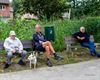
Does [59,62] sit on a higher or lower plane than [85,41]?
lower

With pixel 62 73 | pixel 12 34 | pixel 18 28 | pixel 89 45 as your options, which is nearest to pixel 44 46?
pixel 12 34

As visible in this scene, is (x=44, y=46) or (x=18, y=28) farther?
(x=18, y=28)

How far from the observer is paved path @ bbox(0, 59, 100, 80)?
12.3 m

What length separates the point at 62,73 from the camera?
13.1 m

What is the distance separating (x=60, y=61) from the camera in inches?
596

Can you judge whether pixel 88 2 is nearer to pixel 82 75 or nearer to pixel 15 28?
pixel 15 28

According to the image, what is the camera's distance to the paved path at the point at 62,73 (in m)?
12.3

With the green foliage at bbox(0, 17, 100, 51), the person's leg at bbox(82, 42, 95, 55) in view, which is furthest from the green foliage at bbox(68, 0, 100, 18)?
the person's leg at bbox(82, 42, 95, 55)

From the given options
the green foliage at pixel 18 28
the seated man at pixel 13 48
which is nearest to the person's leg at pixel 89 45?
the green foliage at pixel 18 28

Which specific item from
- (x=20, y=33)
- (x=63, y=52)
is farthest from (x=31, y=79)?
(x=20, y=33)

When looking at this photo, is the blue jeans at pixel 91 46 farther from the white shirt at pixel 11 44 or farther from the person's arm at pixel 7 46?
the person's arm at pixel 7 46

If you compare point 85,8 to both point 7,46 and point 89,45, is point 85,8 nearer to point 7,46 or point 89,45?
point 89,45

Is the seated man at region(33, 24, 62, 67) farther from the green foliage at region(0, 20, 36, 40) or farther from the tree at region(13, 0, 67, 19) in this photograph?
the tree at region(13, 0, 67, 19)

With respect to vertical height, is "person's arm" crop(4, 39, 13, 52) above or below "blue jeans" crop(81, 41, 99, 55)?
above
